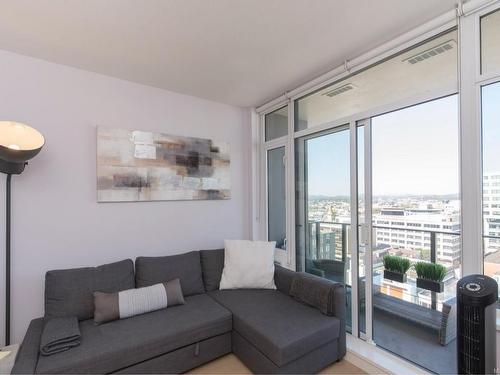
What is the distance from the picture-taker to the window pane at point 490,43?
1.68 metres

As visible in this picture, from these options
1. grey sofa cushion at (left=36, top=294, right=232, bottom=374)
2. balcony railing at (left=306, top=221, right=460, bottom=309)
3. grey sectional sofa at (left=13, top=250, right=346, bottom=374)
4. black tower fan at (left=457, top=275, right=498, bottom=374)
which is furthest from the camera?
balcony railing at (left=306, top=221, right=460, bottom=309)

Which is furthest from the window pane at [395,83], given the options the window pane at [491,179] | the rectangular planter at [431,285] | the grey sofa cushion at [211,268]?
the grey sofa cushion at [211,268]

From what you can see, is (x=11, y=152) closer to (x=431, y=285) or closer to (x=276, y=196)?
(x=276, y=196)

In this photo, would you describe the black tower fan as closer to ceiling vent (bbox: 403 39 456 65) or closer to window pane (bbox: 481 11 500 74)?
window pane (bbox: 481 11 500 74)

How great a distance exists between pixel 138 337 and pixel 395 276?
2093 millimetres

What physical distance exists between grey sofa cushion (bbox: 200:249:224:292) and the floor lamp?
62.3 inches

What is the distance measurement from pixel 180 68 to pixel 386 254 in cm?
252

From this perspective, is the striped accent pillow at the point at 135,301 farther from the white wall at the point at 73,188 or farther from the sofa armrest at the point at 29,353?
the white wall at the point at 73,188

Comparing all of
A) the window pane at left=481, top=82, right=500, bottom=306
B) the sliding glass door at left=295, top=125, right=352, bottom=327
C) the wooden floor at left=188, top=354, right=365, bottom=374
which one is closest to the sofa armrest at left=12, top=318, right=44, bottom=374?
the wooden floor at left=188, top=354, right=365, bottom=374

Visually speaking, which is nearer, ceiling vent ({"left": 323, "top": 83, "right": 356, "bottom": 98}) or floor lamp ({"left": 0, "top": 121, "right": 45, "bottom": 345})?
floor lamp ({"left": 0, "top": 121, "right": 45, "bottom": 345})

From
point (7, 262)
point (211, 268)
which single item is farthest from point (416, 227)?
point (7, 262)

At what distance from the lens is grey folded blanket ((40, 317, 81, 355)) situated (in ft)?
5.37

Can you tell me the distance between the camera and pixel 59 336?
1.71 m

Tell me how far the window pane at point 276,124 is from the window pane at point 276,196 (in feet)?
0.65
